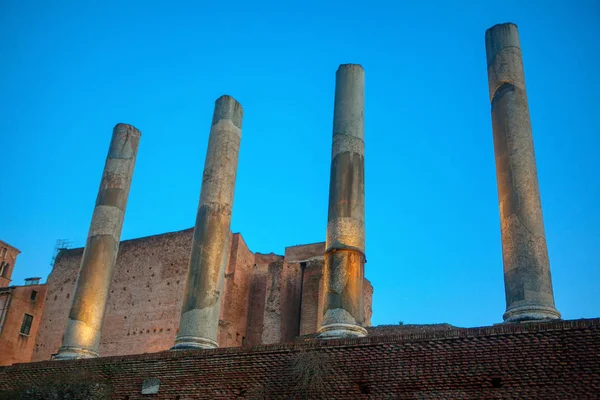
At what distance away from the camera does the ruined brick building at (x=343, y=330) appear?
8773 mm

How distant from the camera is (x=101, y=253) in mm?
14898

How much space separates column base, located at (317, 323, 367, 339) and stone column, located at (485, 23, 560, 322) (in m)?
2.52

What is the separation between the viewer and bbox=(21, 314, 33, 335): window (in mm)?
29517

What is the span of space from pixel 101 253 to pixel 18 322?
17.3 metres

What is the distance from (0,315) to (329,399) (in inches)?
969

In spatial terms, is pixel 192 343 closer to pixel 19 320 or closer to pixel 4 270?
pixel 19 320

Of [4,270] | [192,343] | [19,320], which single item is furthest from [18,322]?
[192,343]

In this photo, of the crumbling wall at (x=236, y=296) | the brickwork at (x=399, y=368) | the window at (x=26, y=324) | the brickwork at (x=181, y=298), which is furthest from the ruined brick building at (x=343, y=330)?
the window at (x=26, y=324)

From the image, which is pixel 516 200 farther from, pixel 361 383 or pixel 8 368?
pixel 8 368

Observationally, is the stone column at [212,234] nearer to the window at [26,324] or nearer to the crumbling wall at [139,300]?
the crumbling wall at [139,300]

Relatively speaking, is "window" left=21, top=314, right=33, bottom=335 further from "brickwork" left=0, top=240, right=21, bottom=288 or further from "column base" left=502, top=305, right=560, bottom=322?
"column base" left=502, top=305, right=560, bottom=322

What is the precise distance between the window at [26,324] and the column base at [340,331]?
22940 mm

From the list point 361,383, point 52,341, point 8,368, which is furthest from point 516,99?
point 52,341

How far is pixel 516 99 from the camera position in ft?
38.6
